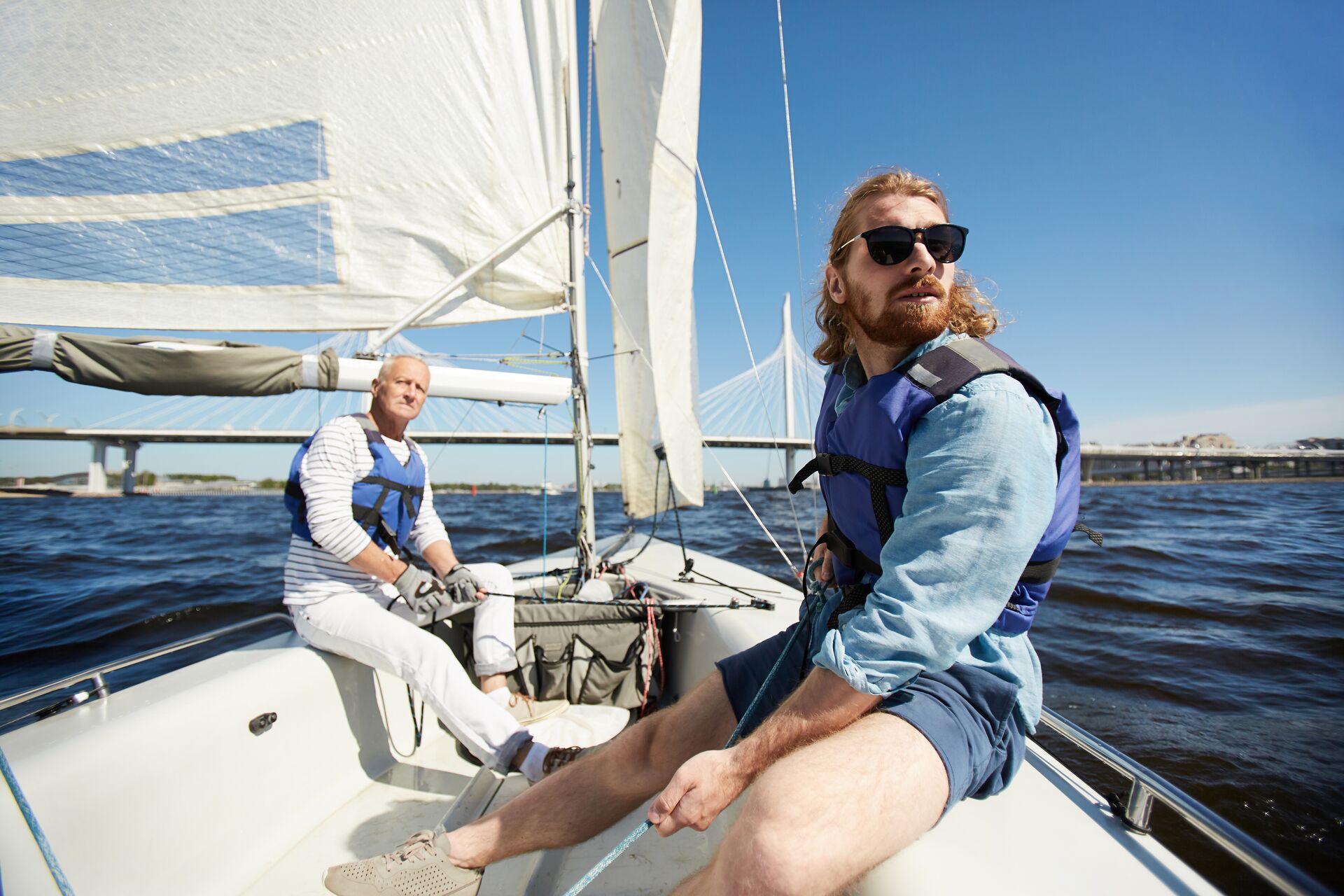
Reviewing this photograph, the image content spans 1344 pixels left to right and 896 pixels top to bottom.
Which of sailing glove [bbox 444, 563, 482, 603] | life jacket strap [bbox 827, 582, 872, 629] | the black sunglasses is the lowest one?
sailing glove [bbox 444, 563, 482, 603]

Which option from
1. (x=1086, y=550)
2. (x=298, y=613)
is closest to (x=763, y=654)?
(x=298, y=613)

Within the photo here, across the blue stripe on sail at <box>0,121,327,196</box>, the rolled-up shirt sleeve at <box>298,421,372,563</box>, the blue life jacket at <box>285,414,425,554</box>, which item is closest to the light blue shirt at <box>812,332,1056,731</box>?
the rolled-up shirt sleeve at <box>298,421,372,563</box>

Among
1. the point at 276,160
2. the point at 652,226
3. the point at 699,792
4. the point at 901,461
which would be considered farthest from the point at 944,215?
the point at 276,160

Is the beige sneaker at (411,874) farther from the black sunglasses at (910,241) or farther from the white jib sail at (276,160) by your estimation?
the white jib sail at (276,160)

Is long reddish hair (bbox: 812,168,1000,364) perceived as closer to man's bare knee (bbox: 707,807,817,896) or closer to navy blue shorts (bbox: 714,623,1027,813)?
navy blue shorts (bbox: 714,623,1027,813)

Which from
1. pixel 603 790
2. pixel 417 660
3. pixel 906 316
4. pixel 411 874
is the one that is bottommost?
pixel 411 874

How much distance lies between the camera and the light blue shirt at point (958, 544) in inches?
32.0

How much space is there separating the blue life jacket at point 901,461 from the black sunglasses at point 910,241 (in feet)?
0.64

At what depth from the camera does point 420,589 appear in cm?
187

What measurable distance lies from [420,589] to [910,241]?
5.48 ft

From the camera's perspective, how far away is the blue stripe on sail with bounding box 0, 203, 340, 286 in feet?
6.17

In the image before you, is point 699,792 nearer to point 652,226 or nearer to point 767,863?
point 767,863

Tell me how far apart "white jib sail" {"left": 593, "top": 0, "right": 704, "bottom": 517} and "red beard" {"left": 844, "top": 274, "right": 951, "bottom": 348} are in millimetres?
1841

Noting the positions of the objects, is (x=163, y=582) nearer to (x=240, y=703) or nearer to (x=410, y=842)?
(x=240, y=703)
